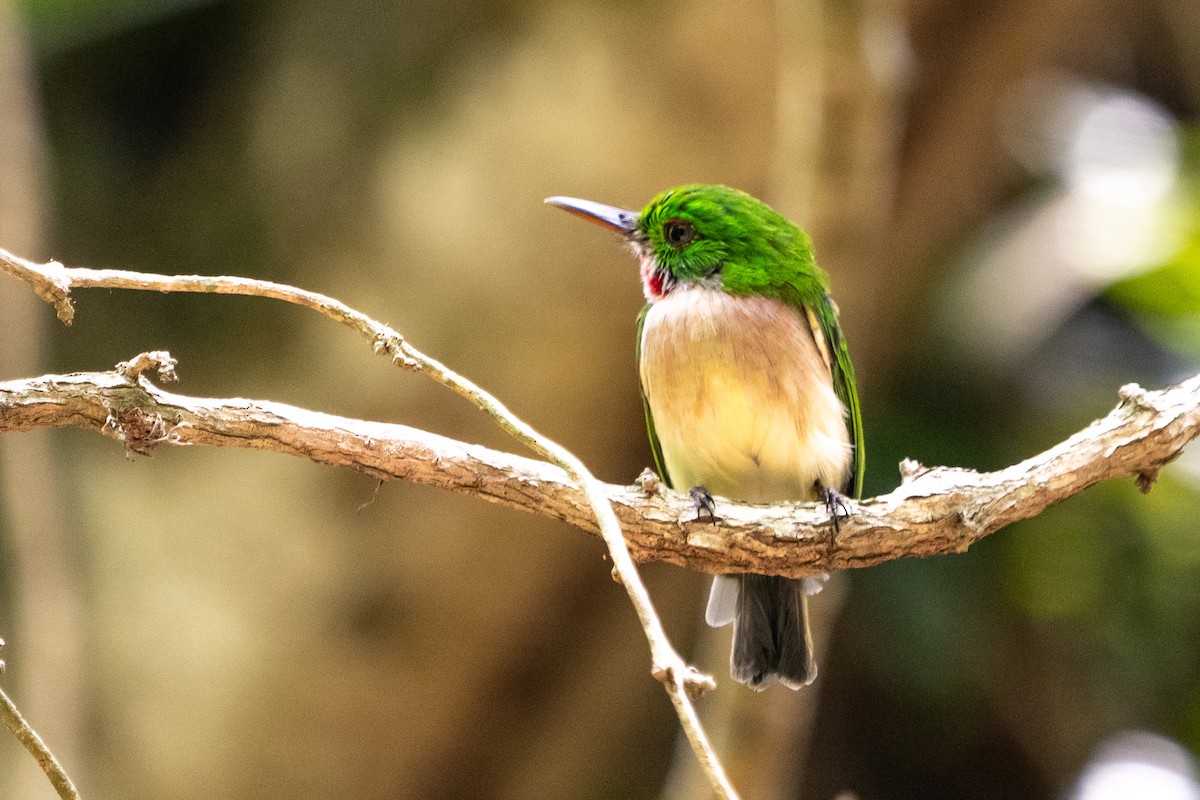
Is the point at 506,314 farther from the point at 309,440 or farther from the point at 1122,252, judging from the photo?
the point at 309,440

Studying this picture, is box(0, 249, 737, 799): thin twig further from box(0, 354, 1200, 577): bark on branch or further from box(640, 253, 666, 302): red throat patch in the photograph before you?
box(640, 253, 666, 302): red throat patch

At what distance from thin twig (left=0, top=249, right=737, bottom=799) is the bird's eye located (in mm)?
1559

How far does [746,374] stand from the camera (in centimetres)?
289

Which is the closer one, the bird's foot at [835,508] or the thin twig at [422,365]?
the thin twig at [422,365]

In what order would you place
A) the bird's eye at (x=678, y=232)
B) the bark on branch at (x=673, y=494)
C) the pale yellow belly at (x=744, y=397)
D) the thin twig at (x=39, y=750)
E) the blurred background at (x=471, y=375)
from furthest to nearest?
the blurred background at (x=471, y=375) < the bird's eye at (x=678, y=232) < the pale yellow belly at (x=744, y=397) < the bark on branch at (x=673, y=494) < the thin twig at (x=39, y=750)

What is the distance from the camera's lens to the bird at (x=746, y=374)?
9.57 feet

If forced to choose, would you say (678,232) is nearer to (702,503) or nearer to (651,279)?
(651,279)

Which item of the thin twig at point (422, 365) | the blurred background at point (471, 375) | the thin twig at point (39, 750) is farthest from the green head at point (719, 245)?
the thin twig at point (39, 750)

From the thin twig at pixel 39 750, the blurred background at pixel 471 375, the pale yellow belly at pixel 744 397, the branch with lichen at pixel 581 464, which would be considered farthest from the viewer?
the blurred background at pixel 471 375

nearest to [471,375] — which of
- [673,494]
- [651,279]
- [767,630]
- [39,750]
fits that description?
[651,279]

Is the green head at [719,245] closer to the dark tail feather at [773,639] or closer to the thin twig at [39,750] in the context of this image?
the dark tail feather at [773,639]

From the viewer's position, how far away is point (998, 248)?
505 cm

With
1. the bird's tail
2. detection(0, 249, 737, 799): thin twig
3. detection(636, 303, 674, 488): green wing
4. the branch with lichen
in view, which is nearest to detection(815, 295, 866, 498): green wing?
the bird's tail

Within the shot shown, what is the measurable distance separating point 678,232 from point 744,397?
0.55 m
